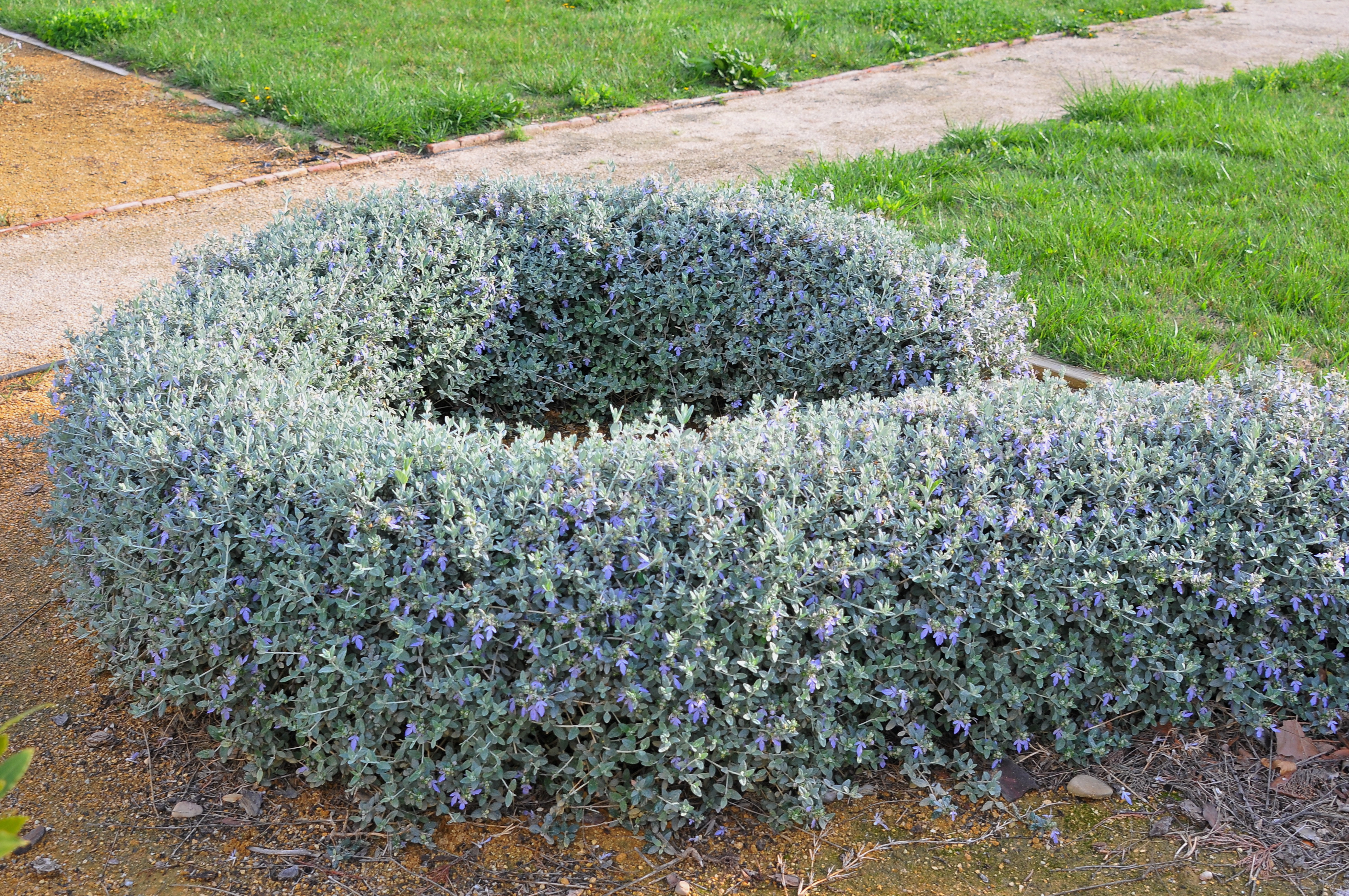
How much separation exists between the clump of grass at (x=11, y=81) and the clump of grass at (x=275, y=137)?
2.13 meters

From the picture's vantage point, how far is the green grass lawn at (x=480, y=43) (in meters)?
8.78

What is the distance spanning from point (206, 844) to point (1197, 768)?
2.53m

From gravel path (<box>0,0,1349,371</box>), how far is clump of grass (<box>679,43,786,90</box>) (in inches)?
9.8

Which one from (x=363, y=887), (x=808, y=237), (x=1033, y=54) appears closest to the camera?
(x=363, y=887)

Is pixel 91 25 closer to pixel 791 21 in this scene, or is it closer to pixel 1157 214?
pixel 791 21

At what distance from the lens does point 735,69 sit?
9758 mm

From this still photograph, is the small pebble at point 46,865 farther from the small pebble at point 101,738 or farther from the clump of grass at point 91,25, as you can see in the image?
the clump of grass at point 91,25

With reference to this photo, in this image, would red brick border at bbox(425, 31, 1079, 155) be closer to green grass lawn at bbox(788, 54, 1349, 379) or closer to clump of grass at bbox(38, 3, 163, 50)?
green grass lawn at bbox(788, 54, 1349, 379)

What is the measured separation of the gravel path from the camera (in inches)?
242

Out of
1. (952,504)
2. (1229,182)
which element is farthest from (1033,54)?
(952,504)

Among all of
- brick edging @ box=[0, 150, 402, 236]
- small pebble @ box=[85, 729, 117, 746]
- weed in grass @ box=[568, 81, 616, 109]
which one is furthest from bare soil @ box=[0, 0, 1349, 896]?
weed in grass @ box=[568, 81, 616, 109]

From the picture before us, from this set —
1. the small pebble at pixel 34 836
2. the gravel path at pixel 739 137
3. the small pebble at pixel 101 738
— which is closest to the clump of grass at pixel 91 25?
the gravel path at pixel 739 137

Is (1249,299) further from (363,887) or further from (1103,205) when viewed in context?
(363,887)

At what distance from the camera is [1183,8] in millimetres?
12992
